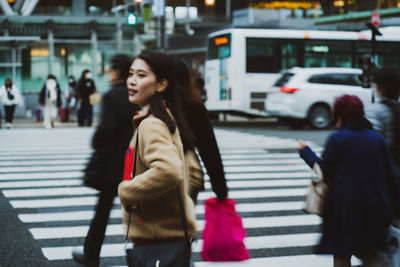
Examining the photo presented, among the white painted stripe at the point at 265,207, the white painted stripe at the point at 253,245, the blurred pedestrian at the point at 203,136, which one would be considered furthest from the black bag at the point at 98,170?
the white painted stripe at the point at 265,207

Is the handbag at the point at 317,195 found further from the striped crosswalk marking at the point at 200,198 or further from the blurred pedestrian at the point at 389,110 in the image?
the blurred pedestrian at the point at 389,110

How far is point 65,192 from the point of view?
923 centimetres

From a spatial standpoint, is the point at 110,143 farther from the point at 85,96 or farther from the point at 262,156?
the point at 85,96

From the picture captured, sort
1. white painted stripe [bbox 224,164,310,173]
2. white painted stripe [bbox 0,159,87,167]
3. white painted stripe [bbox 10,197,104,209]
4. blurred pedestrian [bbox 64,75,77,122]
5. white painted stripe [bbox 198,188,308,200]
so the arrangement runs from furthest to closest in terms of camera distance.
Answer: blurred pedestrian [bbox 64,75,77,122], white painted stripe [bbox 0,159,87,167], white painted stripe [bbox 224,164,310,173], white painted stripe [bbox 198,188,308,200], white painted stripe [bbox 10,197,104,209]

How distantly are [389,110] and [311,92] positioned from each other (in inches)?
602

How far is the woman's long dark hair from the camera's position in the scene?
272 cm

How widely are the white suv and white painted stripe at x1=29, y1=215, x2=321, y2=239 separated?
12.5 metres

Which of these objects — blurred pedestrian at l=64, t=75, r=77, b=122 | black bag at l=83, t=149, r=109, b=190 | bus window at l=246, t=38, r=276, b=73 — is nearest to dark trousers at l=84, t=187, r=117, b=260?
black bag at l=83, t=149, r=109, b=190

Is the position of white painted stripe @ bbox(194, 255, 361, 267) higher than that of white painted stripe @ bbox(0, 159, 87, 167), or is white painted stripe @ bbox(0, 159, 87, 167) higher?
white painted stripe @ bbox(194, 255, 361, 267)

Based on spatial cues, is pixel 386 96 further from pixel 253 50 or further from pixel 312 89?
pixel 253 50

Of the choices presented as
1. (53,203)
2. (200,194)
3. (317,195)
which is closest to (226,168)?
(200,194)

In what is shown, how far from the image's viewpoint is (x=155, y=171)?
8.37 feet

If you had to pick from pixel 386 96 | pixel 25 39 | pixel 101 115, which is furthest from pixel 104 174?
pixel 25 39

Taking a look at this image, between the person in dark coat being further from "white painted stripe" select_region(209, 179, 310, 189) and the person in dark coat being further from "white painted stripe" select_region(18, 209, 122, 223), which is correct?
"white painted stripe" select_region(209, 179, 310, 189)
